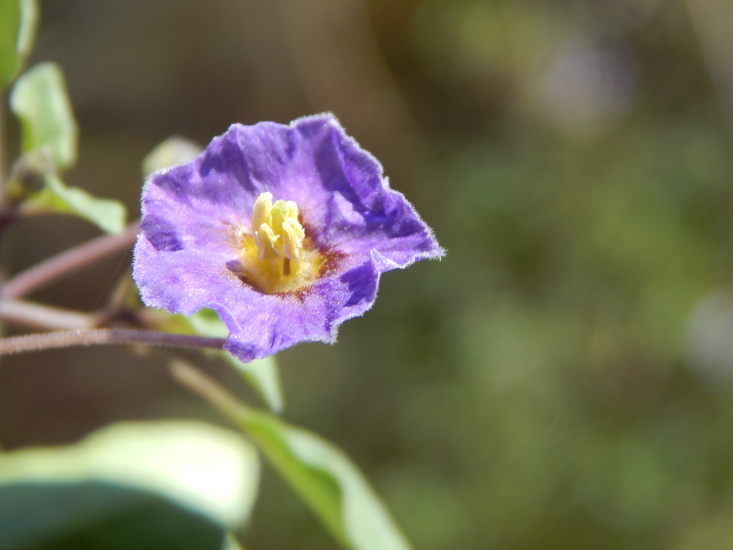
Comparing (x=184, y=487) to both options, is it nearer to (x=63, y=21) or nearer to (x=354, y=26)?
(x=354, y=26)

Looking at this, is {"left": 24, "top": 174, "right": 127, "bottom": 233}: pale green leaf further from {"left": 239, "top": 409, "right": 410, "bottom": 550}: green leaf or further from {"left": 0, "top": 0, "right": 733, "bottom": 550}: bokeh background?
{"left": 0, "top": 0, "right": 733, "bottom": 550}: bokeh background

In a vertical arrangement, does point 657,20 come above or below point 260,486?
above

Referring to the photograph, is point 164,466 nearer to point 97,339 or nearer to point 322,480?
point 322,480

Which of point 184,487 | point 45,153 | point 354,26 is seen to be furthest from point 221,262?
point 354,26

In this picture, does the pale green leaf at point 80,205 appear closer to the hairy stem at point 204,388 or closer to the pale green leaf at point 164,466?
the hairy stem at point 204,388

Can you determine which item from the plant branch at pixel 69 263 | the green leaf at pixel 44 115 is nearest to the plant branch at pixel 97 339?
the plant branch at pixel 69 263

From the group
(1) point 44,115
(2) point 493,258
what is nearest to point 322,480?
(1) point 44,115
